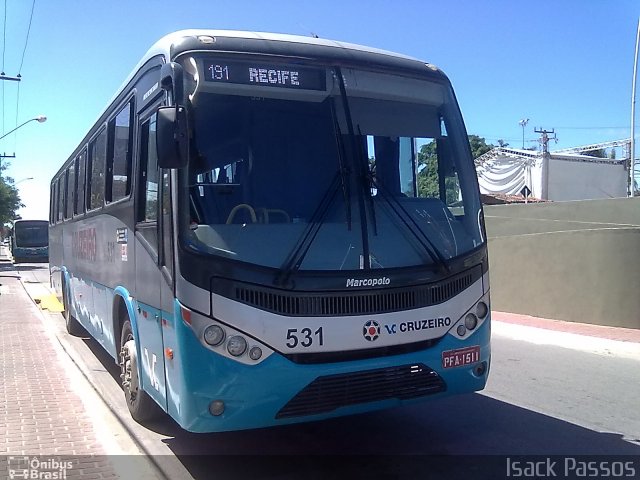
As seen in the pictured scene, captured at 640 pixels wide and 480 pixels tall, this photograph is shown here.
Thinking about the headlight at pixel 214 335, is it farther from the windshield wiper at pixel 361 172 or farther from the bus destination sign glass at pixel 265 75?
the bus destination sign glass at pixel 265 75

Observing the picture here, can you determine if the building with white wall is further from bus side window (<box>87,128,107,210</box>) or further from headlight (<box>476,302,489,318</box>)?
headlight (<box>476,302,489,318</box>)

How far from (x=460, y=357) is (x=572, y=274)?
895 centimetres

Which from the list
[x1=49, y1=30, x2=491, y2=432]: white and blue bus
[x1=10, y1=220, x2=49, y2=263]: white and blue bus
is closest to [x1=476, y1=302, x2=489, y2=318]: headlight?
[x1=49, y1=30, x2=491, y2=432]: white and blue bus

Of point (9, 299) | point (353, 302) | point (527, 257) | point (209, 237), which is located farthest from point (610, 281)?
point (9, 299)

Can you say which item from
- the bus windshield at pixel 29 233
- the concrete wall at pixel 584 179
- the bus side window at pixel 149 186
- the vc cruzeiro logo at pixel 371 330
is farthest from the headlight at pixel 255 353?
the bus windshield at pixel 29 233

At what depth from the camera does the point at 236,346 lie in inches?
160

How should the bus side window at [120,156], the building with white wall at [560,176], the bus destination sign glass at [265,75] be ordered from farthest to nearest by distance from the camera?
1. the building with white wall at [560,176]
2. the bus side window at [120,156]
3. the bus destination sign glass at [265,75]

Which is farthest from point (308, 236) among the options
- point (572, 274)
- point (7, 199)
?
point (7, 199)

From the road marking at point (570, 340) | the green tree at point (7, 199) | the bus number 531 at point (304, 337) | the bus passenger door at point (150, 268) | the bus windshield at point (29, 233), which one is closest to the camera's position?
the bus number 531 at point (304, 337)

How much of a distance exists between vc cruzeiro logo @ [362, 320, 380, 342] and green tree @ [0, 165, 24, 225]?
50.4 meters

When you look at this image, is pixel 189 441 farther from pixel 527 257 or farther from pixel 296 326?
pixel 527 257

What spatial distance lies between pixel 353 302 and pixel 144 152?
224cm

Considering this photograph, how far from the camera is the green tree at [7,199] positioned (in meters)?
48.6

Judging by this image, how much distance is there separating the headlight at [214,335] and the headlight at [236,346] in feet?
0.21
